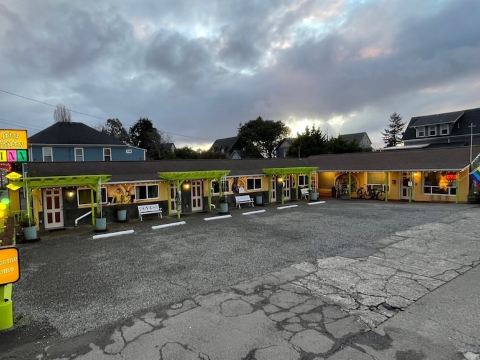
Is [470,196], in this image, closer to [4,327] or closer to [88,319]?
[88,319]

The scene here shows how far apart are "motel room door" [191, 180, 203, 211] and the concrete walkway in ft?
46.1

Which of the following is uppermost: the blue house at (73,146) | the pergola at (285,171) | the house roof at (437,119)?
the house roof at (437,119)

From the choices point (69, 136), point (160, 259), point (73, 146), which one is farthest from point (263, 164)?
point (69, 136)

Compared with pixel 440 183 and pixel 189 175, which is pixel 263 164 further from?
pixel 440 183

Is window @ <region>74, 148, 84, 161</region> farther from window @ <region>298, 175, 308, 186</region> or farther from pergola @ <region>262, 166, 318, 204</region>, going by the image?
window @ <region>298, 175, 308, 186</region>

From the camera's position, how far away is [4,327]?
6.21 metres

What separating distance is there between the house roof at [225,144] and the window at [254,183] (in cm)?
4397

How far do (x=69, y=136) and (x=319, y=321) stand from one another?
38292mm

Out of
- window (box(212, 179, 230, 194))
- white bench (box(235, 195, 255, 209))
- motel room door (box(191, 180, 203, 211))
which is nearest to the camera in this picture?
motel room door (box(191, 180, 203, 211))

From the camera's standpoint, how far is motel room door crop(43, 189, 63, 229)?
17000mm

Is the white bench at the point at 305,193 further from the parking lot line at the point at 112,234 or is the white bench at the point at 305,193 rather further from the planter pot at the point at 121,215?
the parking lot line at the point at 112,234

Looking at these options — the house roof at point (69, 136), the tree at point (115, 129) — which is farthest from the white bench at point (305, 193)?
the tree at point (115, 129)

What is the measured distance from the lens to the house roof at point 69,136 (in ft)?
115

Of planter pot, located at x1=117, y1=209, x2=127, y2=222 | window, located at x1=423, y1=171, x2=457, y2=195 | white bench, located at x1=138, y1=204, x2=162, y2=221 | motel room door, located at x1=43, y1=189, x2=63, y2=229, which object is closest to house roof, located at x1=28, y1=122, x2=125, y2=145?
motel room door, located at x1=43, y1=189, x2=63, y2=229
